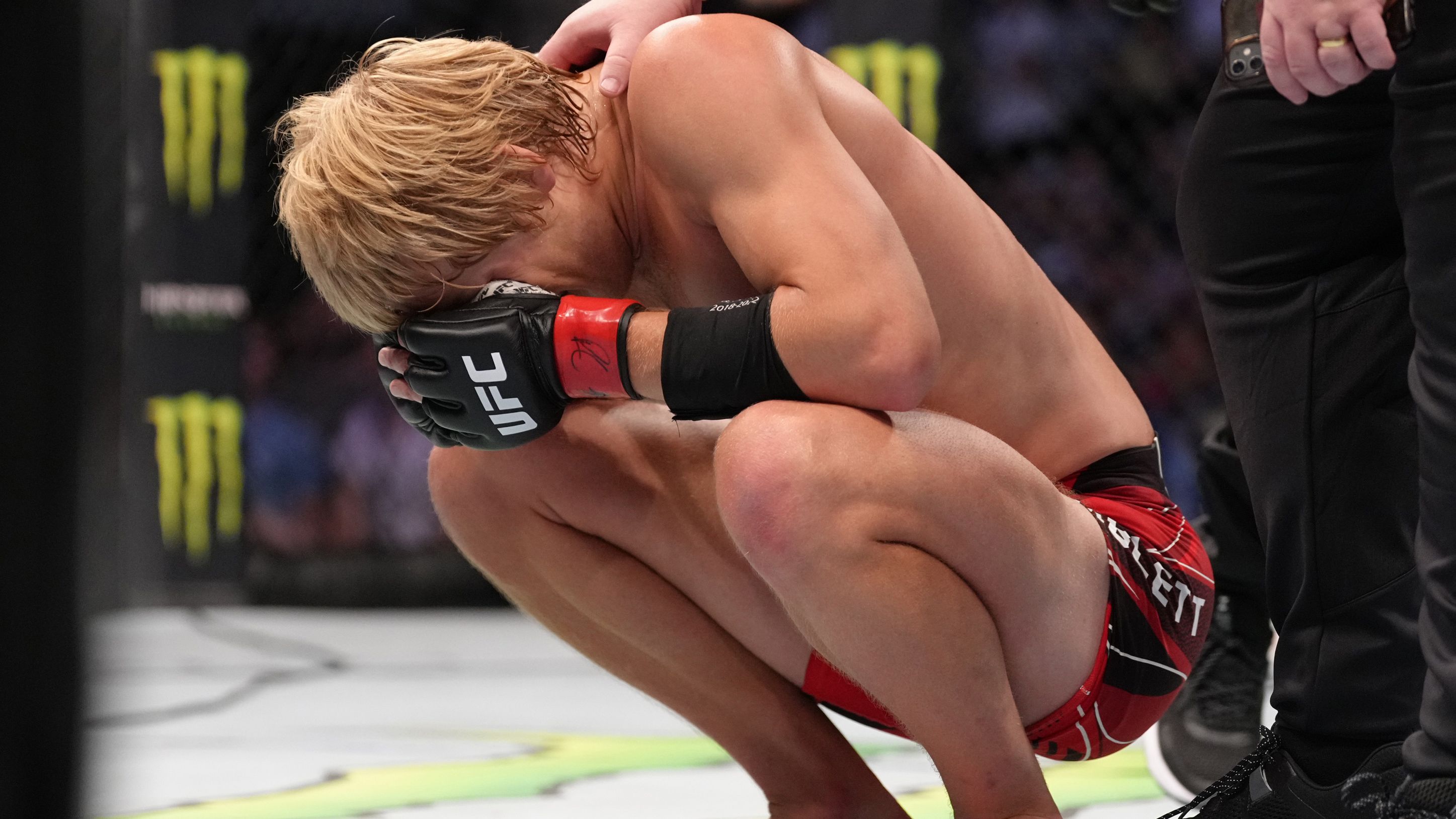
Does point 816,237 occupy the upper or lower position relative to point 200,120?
upper

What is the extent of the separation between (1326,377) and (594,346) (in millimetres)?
551

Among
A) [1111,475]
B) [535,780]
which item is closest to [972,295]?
[1111,475]

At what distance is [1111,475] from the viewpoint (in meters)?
1.19

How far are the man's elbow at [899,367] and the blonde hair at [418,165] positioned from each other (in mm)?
305

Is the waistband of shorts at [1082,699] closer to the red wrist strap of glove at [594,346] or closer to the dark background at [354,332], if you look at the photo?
the red wrist strap of glove at [594,346]

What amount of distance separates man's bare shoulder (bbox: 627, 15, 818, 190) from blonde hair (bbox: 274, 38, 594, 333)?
0.34 ft

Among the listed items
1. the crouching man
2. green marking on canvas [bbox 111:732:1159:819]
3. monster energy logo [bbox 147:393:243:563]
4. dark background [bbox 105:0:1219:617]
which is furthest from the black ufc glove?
monster energy logo [bbox 147:393:243:563]

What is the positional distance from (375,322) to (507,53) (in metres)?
0.24

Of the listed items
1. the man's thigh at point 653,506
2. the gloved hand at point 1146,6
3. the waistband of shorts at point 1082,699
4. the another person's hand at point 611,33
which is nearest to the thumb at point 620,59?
the another person's hand at point 611,33

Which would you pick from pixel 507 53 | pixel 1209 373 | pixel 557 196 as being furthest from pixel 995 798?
pixel 1209 373

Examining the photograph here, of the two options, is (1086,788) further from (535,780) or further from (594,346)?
(594,346)

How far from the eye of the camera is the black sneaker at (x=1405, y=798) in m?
0.77

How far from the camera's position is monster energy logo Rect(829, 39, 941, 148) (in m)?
2.83

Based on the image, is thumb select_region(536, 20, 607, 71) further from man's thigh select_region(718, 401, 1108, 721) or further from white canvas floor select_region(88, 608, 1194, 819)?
white canvas floor select_region(88, 608, 1194, 819)
